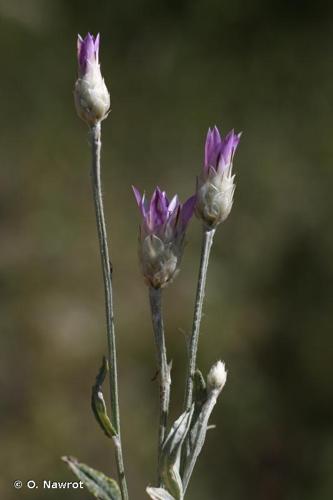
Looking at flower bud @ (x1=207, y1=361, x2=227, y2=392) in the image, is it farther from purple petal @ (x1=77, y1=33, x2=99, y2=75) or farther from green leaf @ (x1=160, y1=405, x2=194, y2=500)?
purple petal @ (x1=77, y1=33, x2=99, y2=75)

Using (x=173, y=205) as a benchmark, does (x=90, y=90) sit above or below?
above

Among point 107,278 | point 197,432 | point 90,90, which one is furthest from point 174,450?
point 90,90

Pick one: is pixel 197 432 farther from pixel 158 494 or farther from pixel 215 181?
pixel 215 181

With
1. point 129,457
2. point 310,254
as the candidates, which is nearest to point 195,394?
point 129,457

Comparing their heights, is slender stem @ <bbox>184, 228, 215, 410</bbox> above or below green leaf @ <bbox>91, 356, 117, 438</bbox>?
above

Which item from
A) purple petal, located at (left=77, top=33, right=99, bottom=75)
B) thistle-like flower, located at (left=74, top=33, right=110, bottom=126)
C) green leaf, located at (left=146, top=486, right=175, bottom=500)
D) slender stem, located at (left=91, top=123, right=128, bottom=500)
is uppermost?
purple petal, located at (left=77, top=33, right=99, bottom=75)

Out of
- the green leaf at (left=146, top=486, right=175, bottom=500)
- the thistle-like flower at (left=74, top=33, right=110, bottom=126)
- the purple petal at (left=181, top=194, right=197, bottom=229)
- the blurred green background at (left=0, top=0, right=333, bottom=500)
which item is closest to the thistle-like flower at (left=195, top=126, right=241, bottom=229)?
the purple petal at (left=181, top=194, right=197, bottom=229)

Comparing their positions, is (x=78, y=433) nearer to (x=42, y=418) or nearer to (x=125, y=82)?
(x=42, y=418)
